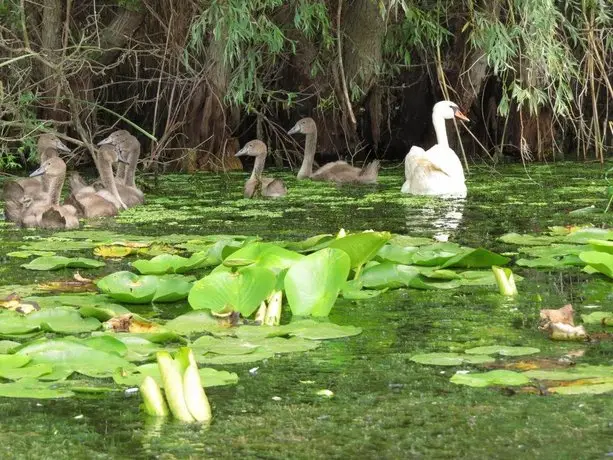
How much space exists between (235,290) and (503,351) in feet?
Result: 3.20

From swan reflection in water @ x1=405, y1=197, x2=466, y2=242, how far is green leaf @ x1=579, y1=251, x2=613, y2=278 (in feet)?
4.43

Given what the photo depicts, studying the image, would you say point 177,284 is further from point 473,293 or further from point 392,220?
point 392,220

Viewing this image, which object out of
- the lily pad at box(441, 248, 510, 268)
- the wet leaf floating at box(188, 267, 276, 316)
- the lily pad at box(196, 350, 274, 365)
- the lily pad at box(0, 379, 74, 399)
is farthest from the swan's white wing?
the lily pad at box(0, 379, 74, 399)

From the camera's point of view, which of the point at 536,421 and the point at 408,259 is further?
the point at 408,259

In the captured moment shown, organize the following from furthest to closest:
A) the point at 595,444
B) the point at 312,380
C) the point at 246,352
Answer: the point at 246,352 < the point at 312,380 < the point at 595,444

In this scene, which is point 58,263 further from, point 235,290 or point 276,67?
point 276,67

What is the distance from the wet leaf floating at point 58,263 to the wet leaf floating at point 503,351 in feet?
7.02

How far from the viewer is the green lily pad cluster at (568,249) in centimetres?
489

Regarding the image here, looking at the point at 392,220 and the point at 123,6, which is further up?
the point at 123,6

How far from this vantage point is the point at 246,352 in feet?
12.3

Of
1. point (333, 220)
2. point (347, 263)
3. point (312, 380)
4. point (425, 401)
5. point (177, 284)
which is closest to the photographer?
point (425, 401)

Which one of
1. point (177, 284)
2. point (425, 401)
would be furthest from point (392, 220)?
point (425, 401)

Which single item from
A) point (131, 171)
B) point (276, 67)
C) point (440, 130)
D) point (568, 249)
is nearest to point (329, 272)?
point (568, 249)

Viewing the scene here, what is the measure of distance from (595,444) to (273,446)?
0.70 meters
